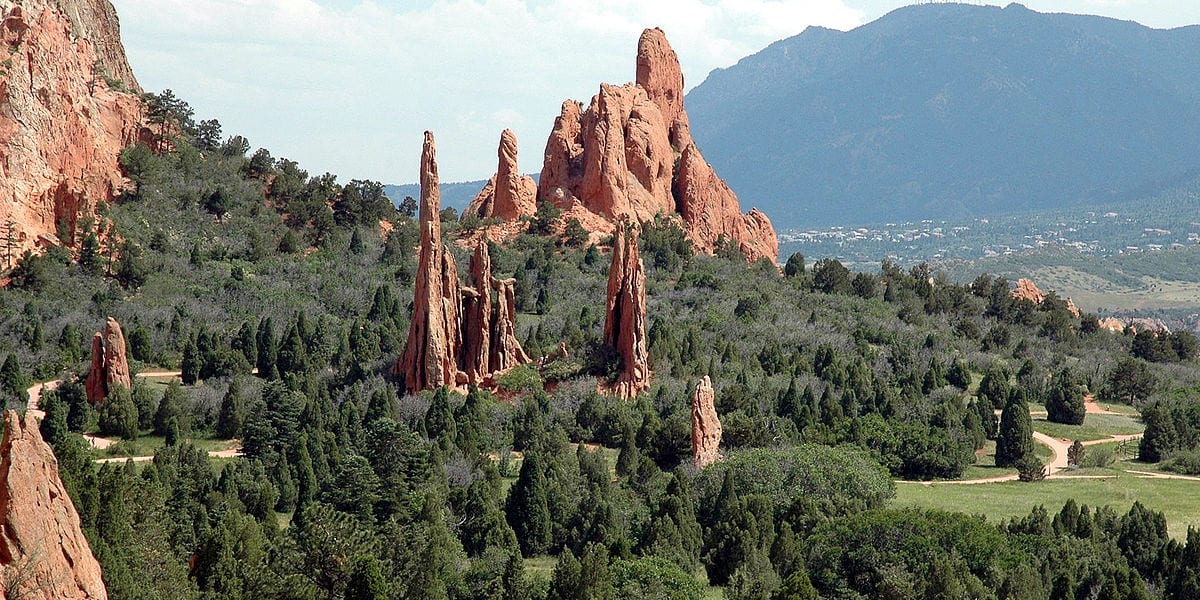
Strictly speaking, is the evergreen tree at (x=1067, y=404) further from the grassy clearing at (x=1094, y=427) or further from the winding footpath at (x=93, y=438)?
the winding footpath at (x=93, y=438)

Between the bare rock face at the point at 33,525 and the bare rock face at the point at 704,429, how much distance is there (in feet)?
110

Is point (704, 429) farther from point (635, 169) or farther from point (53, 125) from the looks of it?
point (635, 169)

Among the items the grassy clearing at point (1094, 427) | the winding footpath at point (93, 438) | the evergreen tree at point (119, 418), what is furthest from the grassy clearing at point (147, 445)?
the grassy clearing at point (1094, 427)

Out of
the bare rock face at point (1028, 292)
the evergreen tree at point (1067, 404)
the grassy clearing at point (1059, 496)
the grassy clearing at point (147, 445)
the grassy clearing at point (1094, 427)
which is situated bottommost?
the grassy clearing at point (1059, 496)

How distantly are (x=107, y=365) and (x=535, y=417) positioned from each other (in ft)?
54.3

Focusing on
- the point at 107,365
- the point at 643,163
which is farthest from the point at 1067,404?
the point at 107,365

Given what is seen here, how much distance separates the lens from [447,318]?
64750 mm

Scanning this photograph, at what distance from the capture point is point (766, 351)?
76750mm

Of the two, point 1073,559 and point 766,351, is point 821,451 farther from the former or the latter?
point 766,351

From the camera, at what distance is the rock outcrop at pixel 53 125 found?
77.8 m

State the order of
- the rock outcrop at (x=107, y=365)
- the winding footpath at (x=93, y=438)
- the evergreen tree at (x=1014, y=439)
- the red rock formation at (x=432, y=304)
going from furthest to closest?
the red rock formation at (x=432, y=304)
the evergreen tree at (x=1014, y=439)
the rock outcrop at (x=107, y=365)
the winding footpath at (x=93, y=438)

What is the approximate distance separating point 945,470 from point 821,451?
8.01 m

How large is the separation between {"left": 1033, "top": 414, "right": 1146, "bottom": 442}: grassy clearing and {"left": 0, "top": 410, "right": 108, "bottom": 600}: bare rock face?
5166 cm

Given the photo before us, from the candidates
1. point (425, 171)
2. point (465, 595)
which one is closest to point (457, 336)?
point (425, 171)
